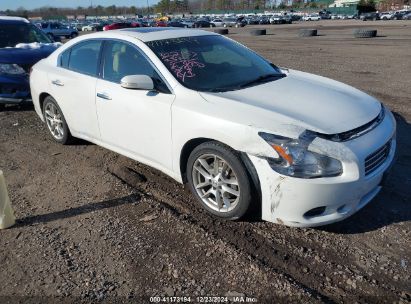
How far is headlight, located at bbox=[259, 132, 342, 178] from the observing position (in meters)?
3.05

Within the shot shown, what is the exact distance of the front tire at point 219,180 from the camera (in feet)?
10.9

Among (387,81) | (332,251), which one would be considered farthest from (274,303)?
(387,81)

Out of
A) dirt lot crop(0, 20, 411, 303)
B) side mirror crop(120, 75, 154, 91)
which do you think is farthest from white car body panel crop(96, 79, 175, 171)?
dirt lot crop(0, 20, 411, 303)

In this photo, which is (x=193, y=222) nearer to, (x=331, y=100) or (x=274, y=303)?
(x=274, y=303)

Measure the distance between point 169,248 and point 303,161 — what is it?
1.30m

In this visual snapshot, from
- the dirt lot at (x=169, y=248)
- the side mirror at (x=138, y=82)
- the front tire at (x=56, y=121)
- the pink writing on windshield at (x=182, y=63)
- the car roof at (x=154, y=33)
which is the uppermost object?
the car roof at (x=154, y=33)

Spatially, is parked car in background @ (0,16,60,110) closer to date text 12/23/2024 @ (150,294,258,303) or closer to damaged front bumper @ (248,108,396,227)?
damaged front bumper @ (248,108,396,227)

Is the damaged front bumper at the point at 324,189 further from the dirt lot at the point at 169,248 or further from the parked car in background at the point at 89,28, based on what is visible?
the parked car in background at the point at 89,28

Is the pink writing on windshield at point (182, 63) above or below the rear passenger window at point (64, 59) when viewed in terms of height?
above

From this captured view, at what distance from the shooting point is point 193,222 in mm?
3668

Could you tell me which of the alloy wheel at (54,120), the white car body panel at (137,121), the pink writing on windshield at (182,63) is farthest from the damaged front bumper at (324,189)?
the alloy wheel at (54,120)

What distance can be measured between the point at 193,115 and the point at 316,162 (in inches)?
45.6

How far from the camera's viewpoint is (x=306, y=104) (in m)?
3.56

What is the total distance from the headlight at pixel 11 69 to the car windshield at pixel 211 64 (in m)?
4.38
